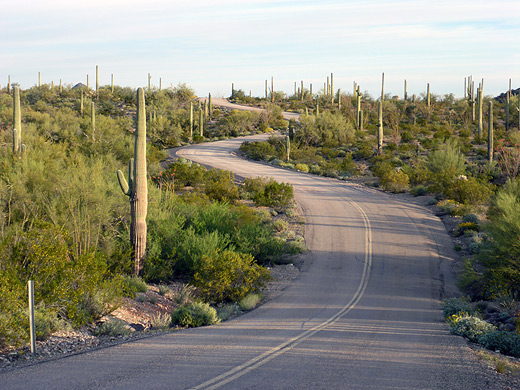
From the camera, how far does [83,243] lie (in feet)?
50.7

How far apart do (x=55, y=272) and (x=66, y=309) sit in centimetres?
83

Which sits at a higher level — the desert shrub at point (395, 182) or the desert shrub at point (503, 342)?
the desert shrub at point (395, 182)

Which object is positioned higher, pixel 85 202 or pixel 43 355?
pixel 85 202

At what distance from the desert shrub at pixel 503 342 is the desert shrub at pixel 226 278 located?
652 cm

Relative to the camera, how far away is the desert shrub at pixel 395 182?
3269 cm

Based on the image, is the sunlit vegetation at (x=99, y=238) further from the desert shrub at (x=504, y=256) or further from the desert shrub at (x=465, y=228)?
the desert shrub at (x=465, y=228)

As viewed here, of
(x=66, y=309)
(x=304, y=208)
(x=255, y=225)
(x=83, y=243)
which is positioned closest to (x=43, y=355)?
(x=66, y=309)

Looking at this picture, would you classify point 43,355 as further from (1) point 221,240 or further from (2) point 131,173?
(1) point 221,240

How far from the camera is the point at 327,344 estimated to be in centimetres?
998

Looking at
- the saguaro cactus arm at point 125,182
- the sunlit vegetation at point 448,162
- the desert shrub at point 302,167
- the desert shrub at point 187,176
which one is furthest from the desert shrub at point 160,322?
the desert shrub at point 302,167

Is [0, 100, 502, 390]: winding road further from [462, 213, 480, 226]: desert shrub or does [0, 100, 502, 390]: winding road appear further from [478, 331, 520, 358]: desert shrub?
[462, 213, 480, 226]: desert shrub

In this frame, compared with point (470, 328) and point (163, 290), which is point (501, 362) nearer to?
point (470, 328)

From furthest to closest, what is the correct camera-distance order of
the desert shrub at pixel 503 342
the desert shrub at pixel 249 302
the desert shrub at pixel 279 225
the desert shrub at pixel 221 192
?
the desert shrub at pixel 221 192
the desert shrub at pixel 279 225
the desert shrub at pixel 249 302
the desert shrub at pixel 503 342

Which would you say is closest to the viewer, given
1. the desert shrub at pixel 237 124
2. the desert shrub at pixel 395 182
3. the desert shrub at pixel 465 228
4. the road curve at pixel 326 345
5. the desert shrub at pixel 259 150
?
the road curve at pixel 326 345
